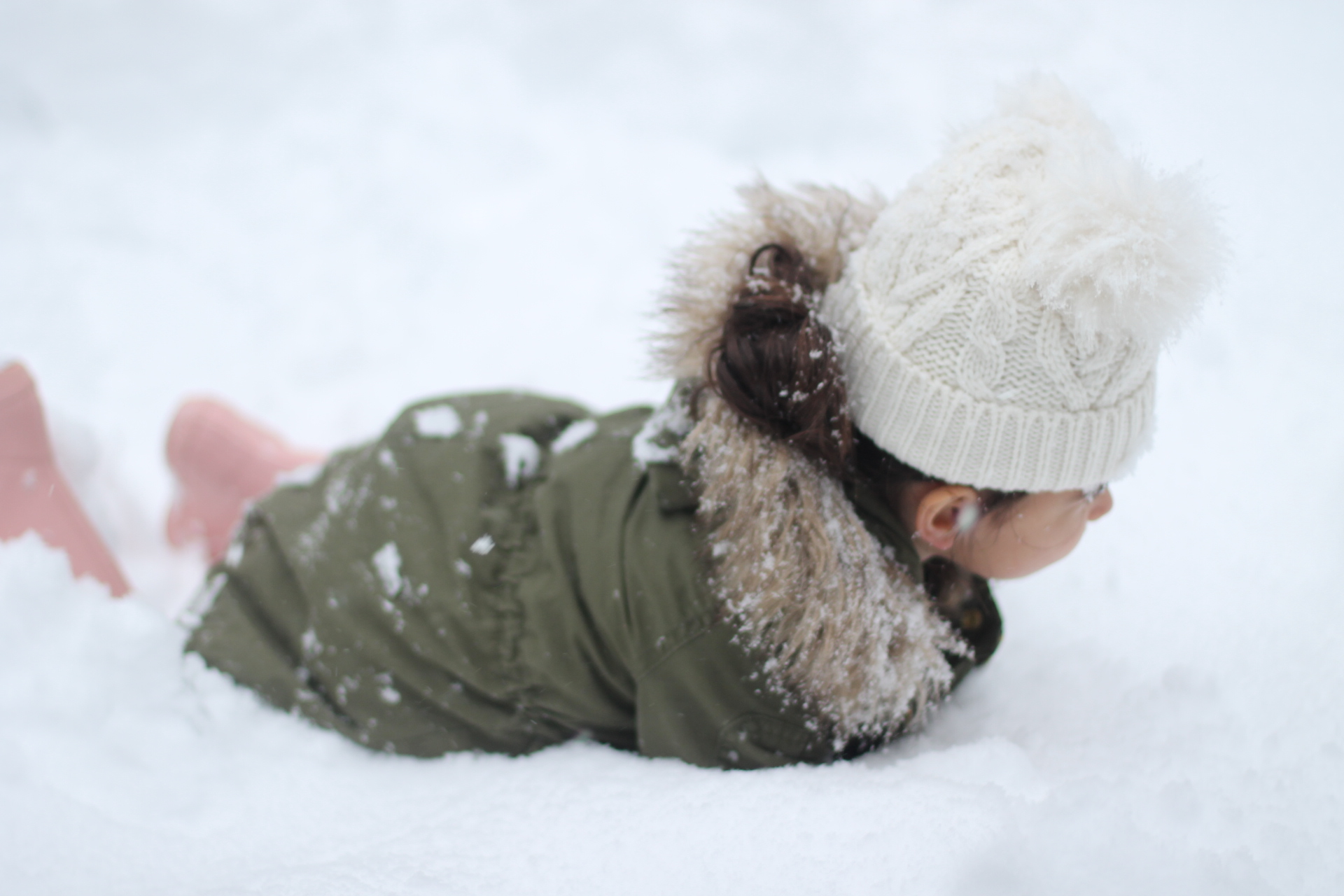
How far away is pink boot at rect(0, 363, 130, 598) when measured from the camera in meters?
1.19

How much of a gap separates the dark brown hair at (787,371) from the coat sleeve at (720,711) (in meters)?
0.22

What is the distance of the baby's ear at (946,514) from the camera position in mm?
877

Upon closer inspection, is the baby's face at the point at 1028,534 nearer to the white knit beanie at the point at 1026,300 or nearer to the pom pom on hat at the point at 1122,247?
the white knit beanie at the point at 1026,300

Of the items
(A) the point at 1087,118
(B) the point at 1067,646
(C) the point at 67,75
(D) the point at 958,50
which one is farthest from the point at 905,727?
(C) the point at 67,75

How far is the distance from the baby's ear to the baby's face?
0.05 ft

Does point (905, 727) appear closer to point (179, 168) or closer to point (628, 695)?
point (628, 695)

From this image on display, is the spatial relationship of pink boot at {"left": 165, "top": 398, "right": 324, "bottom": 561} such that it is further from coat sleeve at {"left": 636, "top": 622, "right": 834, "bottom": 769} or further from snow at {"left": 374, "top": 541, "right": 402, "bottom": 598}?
coat sleeve at {"left": 636, "top": 622, "right": 834, "bottom": 769}

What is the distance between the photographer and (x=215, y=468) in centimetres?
153

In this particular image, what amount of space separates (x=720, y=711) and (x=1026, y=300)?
0.52 metres

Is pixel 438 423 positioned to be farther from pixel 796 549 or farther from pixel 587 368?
pixel 587 368

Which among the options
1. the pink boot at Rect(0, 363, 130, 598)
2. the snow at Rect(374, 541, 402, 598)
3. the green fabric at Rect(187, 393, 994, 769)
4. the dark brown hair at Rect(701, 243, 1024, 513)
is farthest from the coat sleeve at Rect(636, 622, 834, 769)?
the pink boot at Rect(0, 363, 130, 598)

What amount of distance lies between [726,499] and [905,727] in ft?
1.26

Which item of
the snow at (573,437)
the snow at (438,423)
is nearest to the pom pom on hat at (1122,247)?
the snow at (573,437)

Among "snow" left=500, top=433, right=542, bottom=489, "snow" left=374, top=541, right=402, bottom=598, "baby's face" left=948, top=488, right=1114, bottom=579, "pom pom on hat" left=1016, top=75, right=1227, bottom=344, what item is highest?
"pom pom on hat" left=1016, top=75, right=1227, bottom=344
